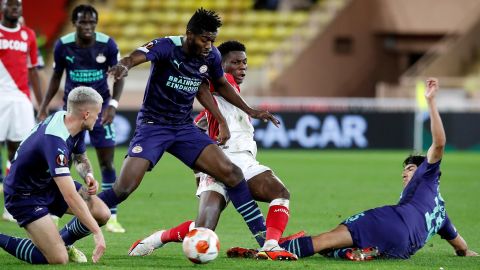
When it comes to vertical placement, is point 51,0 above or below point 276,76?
above

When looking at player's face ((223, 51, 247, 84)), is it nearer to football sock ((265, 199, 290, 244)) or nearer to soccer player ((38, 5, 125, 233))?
football sock ((265, 199, 290, 244))

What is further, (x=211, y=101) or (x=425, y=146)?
(x=425, y=146)

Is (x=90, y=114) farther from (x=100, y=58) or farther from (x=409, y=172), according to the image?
(x=100, y=58)

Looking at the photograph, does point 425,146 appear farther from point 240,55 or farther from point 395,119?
point 240,55

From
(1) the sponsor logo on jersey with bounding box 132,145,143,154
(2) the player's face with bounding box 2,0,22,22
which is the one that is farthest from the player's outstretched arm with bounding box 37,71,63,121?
(1) the sponsor logo on jersey with bounding box 132,145,143,154

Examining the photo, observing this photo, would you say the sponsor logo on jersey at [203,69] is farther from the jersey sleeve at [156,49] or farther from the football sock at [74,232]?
the football sock at [74,232]

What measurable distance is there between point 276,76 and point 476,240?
19.4m

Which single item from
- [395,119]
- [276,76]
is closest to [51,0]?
[276,76]

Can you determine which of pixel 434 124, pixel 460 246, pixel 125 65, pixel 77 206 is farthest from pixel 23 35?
pixel 460 246

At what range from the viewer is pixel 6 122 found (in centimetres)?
1138

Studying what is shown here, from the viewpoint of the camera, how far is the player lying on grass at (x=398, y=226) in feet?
25.8

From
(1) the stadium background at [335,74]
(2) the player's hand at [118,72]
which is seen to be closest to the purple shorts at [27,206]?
(2) the player's hand at [118,72]

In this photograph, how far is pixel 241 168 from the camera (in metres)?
8.63

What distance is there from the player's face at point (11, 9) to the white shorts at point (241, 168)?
135 inches
